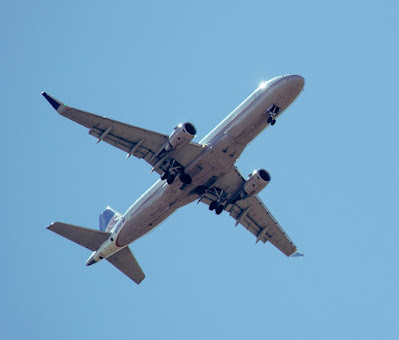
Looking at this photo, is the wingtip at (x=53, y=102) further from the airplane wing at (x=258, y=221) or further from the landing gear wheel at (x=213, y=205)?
the landing gear wheel at (x=213, y=205)

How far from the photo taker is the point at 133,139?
209ft

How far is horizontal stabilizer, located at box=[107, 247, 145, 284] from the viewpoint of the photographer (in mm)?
71375

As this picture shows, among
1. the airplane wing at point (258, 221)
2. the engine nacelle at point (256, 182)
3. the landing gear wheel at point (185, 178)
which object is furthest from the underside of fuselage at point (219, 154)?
the airplane wing at point (258, 221)

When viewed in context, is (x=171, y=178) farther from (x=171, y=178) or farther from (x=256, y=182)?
(x=256, y=182)

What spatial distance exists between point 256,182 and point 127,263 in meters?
14.1

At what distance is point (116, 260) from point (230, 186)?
12.2 metres

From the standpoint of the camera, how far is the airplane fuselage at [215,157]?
63031 millimetres

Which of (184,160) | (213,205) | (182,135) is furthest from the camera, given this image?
(213,205)

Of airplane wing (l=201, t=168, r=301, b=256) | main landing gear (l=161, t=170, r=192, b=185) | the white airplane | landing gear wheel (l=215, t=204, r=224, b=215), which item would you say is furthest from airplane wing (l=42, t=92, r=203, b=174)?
airplane wing (l=201, t=168, r=301, b=256)

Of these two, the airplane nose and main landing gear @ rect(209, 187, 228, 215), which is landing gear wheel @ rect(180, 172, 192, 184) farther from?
the airplane nose

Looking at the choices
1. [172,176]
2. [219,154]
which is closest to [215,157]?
[219,154]

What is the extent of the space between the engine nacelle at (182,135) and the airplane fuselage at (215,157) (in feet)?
6.70

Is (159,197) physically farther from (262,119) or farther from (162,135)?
(262,119)

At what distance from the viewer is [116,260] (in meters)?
71.6
